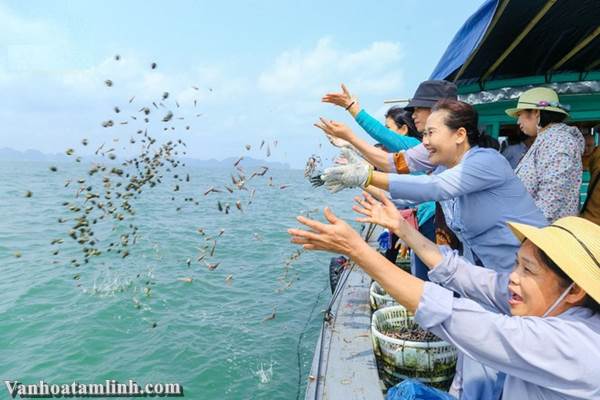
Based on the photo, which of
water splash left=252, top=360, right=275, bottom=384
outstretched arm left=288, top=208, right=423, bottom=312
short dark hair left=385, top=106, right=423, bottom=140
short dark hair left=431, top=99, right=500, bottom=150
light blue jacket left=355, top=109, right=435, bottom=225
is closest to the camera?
outstretched arm left=288, top=208, right=423, bottom=312

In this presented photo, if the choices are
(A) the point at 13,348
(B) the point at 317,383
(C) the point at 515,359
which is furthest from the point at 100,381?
(C) the point at 515,359

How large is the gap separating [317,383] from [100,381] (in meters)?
5.26

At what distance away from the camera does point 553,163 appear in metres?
3.16

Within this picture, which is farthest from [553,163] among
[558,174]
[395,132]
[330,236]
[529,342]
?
[330,236]

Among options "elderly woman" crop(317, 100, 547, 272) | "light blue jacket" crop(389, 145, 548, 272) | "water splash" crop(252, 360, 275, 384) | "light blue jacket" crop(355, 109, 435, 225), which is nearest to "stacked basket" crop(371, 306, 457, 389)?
"elderly woman" crop(317, 100, 547, 272)

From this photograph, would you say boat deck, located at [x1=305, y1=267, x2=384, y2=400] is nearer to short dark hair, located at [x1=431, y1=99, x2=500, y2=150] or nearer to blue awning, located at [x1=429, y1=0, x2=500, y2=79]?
short dark hair, located at [x1=431, y1=99, x2=500, y2=150]

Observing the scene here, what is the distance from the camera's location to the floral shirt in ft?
10.2

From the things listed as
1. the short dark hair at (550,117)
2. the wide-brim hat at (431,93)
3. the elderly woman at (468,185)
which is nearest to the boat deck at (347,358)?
the elderly woman at (468,185)

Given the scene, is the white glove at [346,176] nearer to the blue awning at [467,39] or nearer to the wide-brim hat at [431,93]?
the wide-brim hat at [431,93]

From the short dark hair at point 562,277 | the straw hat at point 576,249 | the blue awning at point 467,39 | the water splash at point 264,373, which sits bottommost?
the water splash at point 264,373

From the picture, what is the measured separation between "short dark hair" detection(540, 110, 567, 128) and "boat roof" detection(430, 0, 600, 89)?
2.80ft

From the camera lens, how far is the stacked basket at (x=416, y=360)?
11.4ft

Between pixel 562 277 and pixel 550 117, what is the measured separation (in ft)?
8.46

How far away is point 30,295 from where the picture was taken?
37.0ft
